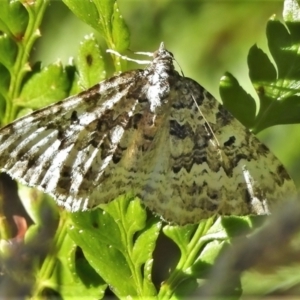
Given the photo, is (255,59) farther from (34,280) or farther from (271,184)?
(34,280)

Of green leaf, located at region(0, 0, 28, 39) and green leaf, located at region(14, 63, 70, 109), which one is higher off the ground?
green leaf, located at region(0, 0, 28, 39)

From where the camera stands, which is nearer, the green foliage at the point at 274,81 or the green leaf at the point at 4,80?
the green foliage at the point at 274,81

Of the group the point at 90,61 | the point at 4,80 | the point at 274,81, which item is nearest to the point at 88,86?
the point at 90,61

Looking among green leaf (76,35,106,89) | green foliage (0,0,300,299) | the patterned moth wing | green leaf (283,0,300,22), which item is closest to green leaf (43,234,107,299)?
green foliage (0,0,300,299)

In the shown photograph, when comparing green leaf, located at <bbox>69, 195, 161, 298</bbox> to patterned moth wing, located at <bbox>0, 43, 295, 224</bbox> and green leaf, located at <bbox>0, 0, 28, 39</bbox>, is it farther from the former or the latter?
green leaf, located at <bbox>0, 0, 28, 39</bbox>

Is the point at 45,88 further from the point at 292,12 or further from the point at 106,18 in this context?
the point at 292,12

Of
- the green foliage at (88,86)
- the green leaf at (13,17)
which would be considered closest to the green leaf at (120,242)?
the green foliage at (88,86)

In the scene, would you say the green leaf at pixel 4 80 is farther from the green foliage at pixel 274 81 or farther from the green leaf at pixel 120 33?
the green foliage at pixel 274 81

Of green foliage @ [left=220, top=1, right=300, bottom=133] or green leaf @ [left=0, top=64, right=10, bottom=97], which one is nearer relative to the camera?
green foliage @ [left=220, top=1, right=300, bottom=133]
